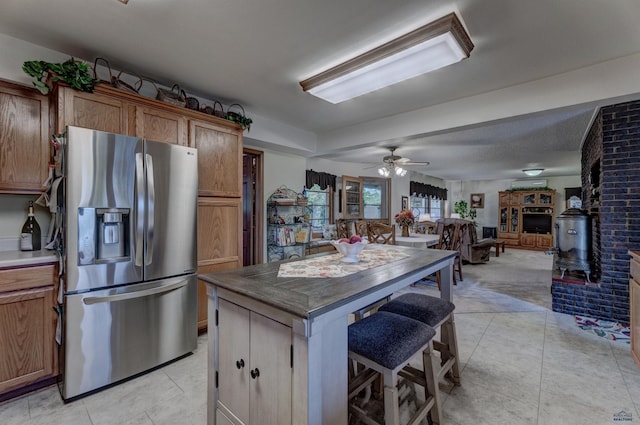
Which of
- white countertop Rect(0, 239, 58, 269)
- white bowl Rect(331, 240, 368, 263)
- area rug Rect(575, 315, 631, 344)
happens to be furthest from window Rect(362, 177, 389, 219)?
white countertop Rect(0, 239, 58, 269)

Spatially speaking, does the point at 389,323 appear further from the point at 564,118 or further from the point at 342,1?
the point at 564,118

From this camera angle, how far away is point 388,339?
139 cm

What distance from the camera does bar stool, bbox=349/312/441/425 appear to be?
1291 mm

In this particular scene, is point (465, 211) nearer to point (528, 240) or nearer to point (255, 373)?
point (528, 240)

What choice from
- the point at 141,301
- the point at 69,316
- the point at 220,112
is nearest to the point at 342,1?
the point at 220,112

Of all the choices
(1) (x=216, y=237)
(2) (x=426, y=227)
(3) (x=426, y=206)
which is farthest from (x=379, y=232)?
(3) (x=426, y=206)

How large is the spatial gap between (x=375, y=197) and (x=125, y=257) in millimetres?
5591

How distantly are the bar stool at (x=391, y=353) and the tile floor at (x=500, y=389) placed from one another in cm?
38

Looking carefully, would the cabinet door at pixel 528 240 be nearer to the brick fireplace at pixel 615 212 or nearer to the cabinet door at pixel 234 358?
the brick fireplace at pixel 615 212

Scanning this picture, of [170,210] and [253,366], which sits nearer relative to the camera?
[253,366]

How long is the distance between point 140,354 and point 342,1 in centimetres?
277

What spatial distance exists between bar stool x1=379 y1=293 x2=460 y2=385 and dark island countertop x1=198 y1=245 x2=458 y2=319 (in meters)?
0.24

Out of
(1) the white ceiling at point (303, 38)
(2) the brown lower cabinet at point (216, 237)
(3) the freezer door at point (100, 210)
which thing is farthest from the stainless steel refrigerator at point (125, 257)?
(1) the white ceiling at point (303, 38)

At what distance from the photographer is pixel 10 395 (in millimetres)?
1886
